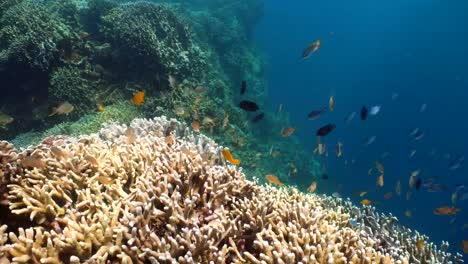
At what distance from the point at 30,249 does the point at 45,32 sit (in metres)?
9.61

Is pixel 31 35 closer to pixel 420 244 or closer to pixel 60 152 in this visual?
pixel 60 152

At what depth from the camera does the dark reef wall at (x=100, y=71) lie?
9906 mm

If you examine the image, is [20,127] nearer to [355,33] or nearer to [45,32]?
[45,32]

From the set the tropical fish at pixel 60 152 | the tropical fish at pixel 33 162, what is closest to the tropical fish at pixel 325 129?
the tropical fish at pixel 60 152

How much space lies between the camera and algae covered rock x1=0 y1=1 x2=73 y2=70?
383 inches

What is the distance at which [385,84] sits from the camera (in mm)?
96688

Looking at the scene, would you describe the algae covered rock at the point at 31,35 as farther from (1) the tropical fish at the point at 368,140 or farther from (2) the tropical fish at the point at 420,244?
(1) the tropical fish at the point at 368,140

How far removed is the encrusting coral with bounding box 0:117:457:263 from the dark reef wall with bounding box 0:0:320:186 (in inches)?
194

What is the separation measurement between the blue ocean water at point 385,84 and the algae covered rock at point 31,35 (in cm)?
1780

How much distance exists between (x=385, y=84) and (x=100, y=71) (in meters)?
100

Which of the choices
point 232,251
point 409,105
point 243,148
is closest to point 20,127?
point 243,148

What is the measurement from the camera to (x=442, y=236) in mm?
42812

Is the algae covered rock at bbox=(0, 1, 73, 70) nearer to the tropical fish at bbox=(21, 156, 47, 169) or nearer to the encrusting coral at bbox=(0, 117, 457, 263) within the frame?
the encrusting coral at bbox=(0, 117, 457, 263)

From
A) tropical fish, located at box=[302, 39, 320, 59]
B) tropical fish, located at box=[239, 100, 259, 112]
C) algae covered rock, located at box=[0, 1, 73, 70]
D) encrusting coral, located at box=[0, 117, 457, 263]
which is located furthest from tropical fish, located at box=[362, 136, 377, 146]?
algae covered rock, located at box=[0, 1, 73, 70]
